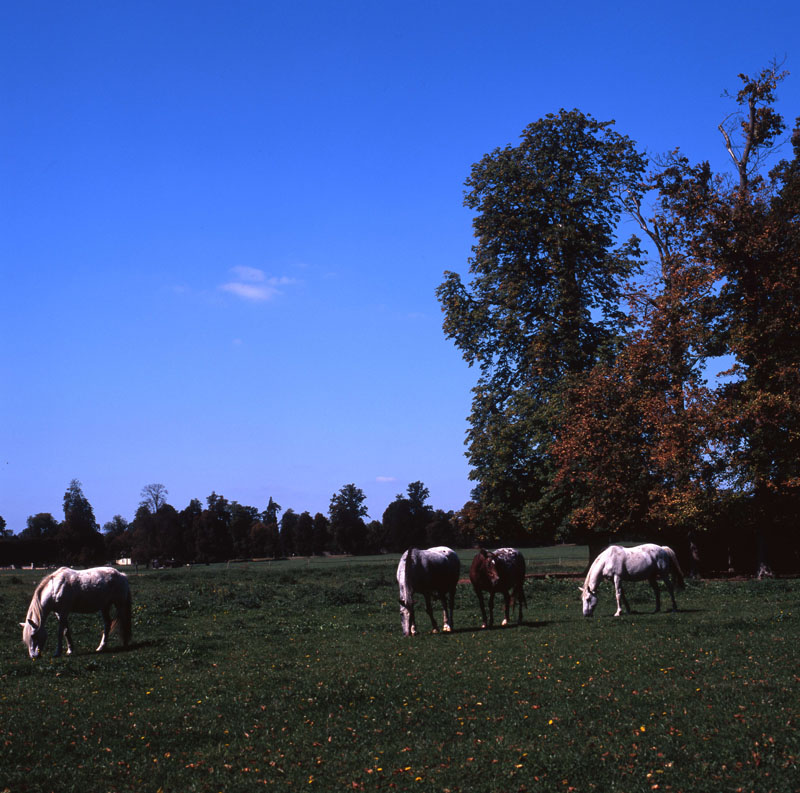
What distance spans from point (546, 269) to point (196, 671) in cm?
2968

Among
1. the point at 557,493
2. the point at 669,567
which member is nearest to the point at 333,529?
the point at 557,493

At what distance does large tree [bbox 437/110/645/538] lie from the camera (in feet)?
131

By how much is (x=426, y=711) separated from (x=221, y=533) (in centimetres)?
12856

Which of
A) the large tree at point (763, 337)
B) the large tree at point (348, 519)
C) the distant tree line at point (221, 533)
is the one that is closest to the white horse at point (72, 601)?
the large tree at point (763, 337)

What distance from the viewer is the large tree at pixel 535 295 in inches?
1570

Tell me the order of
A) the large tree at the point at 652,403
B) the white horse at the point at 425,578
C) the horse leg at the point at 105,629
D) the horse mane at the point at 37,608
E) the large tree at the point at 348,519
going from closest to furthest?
the horse mane at the point at 37,608, the horse leg at the point at 105,629, the white horse at the point at 425,578, the large tree at the point at 652,403, the large tree at the point at 348,519

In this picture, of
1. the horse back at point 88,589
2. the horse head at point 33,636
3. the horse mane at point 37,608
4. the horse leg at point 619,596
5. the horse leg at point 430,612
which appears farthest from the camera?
the horse leg at point 619,596

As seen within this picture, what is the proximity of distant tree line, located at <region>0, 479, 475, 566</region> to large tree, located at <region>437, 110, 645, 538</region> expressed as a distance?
67724 millimetres

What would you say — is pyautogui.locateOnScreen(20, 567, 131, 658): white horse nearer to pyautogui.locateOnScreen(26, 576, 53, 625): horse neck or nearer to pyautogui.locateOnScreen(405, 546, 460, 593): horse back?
pyautogui.locateOnScreen(26, 576, 53, 625): horse neck

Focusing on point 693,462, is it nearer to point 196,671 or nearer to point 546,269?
point 546,269

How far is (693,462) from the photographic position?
34.1 meters

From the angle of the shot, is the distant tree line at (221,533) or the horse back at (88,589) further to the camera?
the distant tree line at (221,533)

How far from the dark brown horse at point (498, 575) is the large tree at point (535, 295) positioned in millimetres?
15306

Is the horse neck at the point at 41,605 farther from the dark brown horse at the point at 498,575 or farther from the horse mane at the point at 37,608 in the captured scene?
the dark brown horse at the point at 498,575
